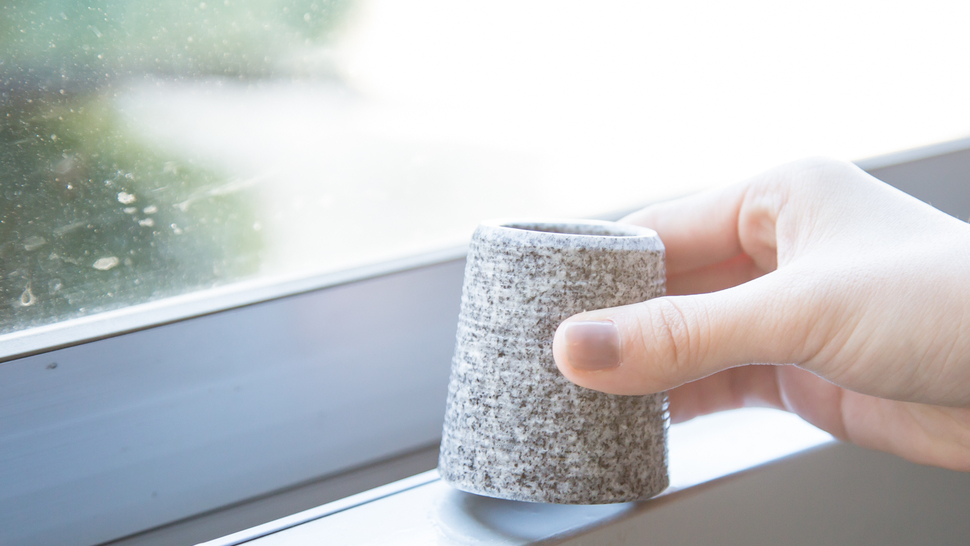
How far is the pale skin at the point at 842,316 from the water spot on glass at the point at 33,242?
1.18ft

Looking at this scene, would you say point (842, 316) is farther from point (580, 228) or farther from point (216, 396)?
point (216, 396)

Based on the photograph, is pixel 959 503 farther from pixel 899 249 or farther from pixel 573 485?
pixel 573 485

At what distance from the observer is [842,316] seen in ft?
1.31

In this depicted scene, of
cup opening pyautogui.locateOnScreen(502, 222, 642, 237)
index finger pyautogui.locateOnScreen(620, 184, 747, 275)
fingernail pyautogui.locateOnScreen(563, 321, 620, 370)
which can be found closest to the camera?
fingernail pyautogui.locateOnScreen(563, 321, 620, 370)

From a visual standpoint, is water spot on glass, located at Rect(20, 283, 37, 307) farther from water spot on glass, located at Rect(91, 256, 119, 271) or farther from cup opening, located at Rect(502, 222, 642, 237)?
cup opening, located at Rect(502, 222, 642, 237)

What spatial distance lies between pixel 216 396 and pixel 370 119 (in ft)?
0.87

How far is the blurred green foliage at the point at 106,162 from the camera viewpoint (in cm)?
41

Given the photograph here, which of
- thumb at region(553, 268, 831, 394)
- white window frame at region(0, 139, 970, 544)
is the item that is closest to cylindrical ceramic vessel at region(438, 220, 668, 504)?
thumb at region(553, 268, 831, 394)

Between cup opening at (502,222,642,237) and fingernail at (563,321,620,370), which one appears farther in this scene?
cup opening at (502,222,642,237)

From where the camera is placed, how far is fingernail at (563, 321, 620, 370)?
34 cm

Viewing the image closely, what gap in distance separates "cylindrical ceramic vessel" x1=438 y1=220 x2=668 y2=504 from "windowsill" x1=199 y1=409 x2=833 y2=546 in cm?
6

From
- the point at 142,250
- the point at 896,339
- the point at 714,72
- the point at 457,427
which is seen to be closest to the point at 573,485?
the point at 457,427

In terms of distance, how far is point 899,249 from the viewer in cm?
42

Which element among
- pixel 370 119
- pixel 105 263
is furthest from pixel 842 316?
pixel 105 263
